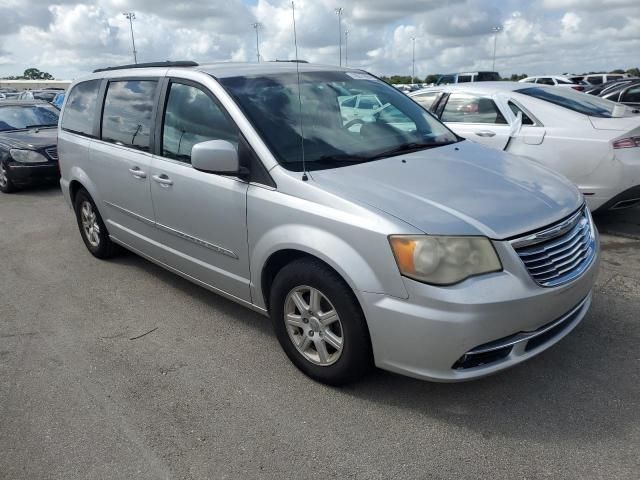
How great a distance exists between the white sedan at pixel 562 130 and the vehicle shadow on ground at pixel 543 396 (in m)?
2.58

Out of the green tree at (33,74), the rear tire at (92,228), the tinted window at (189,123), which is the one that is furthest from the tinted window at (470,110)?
the green tree at (33,74)

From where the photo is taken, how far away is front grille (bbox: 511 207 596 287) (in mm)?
2734

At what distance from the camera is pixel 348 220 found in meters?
2.78

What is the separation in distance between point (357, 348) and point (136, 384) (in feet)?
4.61

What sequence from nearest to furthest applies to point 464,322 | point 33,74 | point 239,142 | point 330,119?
point 464,322, point 239,142, point 330,119, point 33,74

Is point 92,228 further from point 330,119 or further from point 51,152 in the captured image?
point 51,152

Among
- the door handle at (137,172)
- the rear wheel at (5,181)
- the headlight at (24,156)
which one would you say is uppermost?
the door handle at (137,172)

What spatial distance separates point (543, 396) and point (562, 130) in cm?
376

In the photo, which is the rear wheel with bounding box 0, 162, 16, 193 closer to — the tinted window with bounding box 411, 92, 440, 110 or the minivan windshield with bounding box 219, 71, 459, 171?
the tinted window with bounding box 411, 92, 440, 110

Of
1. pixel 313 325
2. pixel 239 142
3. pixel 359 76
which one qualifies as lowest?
pixel 313 325

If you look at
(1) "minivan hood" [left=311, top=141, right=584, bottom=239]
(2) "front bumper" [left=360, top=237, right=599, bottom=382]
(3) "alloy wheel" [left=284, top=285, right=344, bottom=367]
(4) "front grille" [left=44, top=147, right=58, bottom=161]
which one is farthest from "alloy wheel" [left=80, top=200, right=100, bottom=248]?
(4) "front grille" [left=44, top=147, right=58, bottom=161]

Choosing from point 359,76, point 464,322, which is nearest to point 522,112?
point 359,76

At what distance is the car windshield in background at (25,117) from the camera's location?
10656 mm

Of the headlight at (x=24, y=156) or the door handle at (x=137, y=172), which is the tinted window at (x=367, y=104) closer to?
the door handle at (x=137, y=172)
